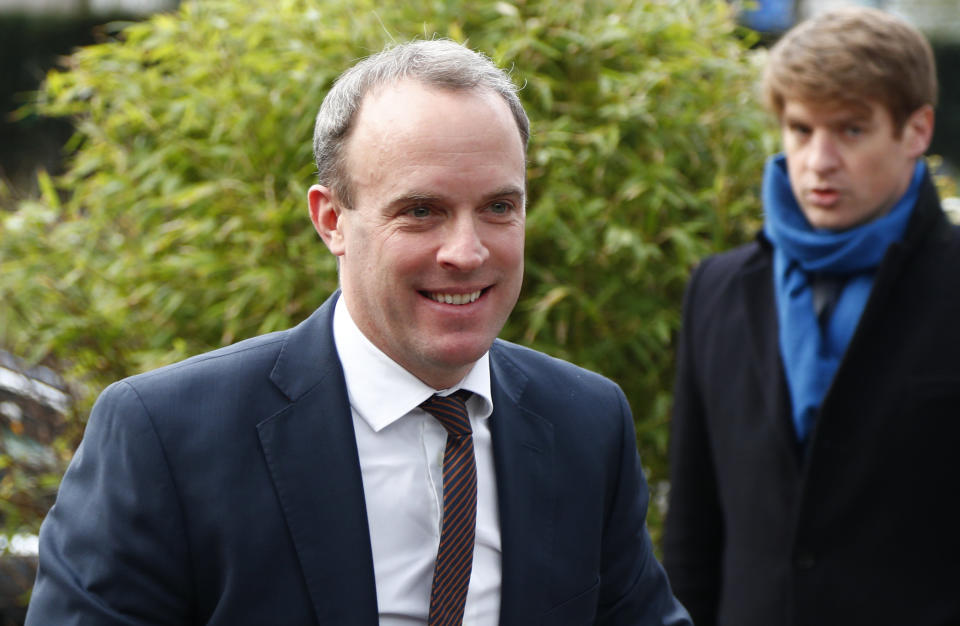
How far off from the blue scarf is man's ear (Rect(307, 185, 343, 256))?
1.50 metres

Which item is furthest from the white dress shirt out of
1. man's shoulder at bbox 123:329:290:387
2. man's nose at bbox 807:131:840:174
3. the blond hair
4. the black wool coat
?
the blond hair

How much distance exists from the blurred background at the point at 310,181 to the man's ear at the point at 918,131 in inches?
27.8

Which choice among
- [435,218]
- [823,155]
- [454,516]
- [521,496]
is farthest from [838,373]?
[435,218]

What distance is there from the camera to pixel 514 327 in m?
3.50

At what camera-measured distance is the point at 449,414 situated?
194 cm

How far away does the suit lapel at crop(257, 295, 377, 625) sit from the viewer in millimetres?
1730

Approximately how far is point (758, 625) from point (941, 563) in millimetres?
496

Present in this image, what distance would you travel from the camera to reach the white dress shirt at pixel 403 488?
6.02 feet

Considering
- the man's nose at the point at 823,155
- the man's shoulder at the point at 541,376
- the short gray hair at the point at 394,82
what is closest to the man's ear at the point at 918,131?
the man's nose at the point at 823,155

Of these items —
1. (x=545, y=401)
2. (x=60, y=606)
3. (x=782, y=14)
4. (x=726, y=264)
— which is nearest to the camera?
(x=60, y=606)

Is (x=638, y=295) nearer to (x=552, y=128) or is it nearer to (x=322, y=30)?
(x=552, y=128)

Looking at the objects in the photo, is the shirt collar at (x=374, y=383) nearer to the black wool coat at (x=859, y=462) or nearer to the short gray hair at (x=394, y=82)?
the short gray hair at (x=394, y=82)

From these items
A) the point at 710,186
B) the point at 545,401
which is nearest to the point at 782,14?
the point at 710,186

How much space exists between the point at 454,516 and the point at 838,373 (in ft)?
4.60
